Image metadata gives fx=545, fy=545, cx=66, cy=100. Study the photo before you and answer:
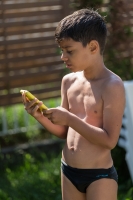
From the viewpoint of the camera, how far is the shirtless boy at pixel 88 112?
294cm

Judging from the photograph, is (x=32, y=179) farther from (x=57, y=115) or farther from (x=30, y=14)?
(x=30, y=14)

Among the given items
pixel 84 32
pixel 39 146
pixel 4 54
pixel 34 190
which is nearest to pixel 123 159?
pixel 34 190

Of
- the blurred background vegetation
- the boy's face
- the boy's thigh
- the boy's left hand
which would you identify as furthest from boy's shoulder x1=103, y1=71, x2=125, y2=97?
the blurred background vegetation

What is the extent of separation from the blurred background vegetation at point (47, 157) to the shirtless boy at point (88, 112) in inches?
51.5

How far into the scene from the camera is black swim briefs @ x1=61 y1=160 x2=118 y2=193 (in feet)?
10.0

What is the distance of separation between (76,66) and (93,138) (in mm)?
407

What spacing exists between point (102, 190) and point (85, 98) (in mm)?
521

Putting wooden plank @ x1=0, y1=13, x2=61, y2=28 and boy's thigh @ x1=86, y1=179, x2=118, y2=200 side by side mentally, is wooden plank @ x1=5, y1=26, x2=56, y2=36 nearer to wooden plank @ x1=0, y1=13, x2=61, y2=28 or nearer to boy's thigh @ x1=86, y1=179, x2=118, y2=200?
wooden plank @ x1=0, y1=13, x2=61, y2=28

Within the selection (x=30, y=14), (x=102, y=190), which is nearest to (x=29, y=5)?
(x=30, y=14)

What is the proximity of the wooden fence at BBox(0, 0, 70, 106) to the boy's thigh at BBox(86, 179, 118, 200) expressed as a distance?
123 inches

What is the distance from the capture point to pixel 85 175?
10.1 ft

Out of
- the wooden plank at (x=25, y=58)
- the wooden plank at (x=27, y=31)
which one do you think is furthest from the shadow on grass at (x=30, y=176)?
the wooden plank at (x=27, y=31)

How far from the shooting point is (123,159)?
5.05m

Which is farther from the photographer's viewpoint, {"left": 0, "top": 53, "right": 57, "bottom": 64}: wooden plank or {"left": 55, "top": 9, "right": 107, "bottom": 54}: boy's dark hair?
{"left": 0, "top": 53, "right": 57, "bottom": 64}: wooden plank
